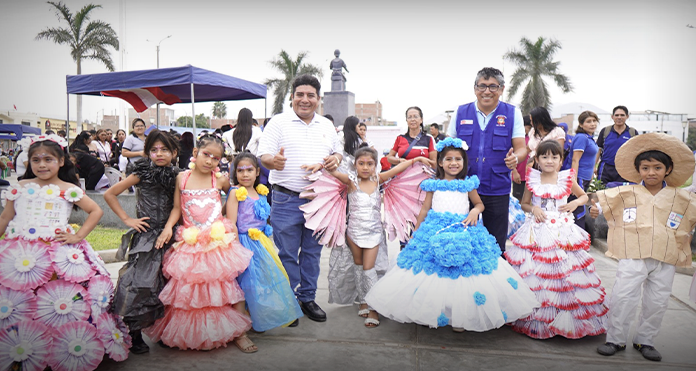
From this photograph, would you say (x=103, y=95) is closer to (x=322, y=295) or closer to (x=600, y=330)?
(x=322, y=295)

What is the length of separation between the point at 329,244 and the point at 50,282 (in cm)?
211

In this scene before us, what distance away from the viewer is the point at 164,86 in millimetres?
9672

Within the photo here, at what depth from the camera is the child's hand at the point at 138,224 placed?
123 inches

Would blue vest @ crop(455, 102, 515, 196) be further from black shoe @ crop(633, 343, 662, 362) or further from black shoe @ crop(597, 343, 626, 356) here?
black shoe @ crop(633, 343, 662, 362)

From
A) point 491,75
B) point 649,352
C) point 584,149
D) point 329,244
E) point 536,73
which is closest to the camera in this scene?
point 649,352

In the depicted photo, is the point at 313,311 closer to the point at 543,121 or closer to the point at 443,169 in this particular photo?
the point at 443,169

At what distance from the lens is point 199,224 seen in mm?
3281

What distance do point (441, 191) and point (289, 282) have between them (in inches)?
58.8

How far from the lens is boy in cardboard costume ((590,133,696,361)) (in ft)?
10.3

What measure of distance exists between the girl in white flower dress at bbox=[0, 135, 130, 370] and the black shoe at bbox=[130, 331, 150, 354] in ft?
0.34

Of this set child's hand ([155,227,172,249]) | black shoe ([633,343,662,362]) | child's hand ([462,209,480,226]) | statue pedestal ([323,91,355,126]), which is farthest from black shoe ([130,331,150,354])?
statue pedestal ([323,91,355,126])

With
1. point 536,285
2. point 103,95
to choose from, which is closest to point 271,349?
point 536,285

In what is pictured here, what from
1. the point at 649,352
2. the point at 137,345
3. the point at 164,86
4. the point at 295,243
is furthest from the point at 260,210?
the point at 164,86

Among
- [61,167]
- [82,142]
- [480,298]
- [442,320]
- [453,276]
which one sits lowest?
[442,320]
